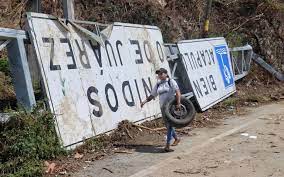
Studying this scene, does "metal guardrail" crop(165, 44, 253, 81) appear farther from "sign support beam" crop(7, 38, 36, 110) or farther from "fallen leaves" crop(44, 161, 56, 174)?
"fallen leaves" crop(44, 161, 56, 174)

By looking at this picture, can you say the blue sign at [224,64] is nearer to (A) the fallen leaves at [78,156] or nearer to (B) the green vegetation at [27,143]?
(A) the fallen leaves at [78,156]

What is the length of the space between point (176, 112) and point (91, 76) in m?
1.71

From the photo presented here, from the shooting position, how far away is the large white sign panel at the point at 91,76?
852 cm

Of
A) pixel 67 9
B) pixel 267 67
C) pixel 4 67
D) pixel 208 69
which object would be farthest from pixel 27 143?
pixel 267 67

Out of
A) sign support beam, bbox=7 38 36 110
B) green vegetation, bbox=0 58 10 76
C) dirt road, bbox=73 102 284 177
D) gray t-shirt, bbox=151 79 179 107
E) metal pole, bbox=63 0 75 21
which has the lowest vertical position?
dirt road, bbox=73 102 284 177

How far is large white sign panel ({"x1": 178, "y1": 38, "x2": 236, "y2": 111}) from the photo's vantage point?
13.3 meters

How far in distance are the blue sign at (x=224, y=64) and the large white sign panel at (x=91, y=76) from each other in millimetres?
4142

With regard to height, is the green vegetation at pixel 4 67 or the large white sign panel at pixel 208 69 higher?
the green vegetation at pixel 4 67

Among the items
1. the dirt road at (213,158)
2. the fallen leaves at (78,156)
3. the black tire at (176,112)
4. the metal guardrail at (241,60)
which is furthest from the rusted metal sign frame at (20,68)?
the metal guardrail at (241,60)

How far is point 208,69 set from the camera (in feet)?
47.6

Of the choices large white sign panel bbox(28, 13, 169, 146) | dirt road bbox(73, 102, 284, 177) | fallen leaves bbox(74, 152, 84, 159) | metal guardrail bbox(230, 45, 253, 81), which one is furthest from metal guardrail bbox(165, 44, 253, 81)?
fallen leaves bbox(74, 152, 84, 159)

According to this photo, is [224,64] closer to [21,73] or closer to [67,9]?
[67,9]

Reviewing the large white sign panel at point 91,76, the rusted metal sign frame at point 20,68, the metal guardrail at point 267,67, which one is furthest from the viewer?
the metal guardrail at point 267,67

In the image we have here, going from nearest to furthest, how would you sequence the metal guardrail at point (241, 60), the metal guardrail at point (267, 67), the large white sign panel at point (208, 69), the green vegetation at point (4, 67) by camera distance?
1. the green vegetation at point (4, 67)
2. the large white sign panel at point (208, 69)
3. the metal guardrail at point (241, 60)
4. the metal guardrail at point (267, 67)
